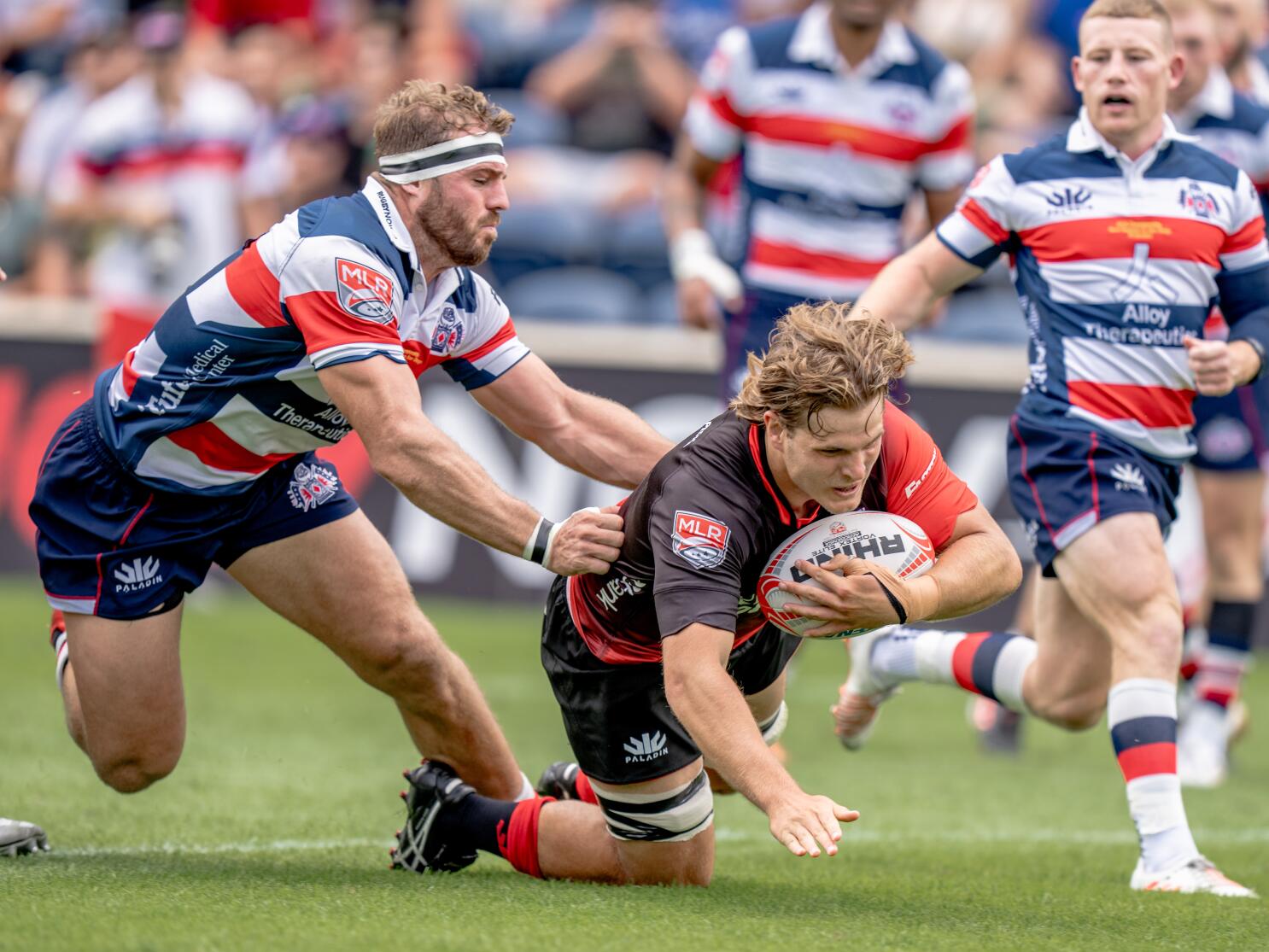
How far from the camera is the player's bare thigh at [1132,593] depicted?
5688mm

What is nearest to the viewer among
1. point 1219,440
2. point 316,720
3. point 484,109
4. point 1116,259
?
point 484,109

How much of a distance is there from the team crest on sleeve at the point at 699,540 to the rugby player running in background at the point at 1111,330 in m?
1.53

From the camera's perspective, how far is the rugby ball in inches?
189

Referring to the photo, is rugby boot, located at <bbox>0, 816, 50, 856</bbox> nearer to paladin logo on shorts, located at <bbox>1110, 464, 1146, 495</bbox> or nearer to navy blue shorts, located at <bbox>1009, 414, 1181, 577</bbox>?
navy blue shorts, located at <bbox>1009, 414, 1181, 577</bbox>

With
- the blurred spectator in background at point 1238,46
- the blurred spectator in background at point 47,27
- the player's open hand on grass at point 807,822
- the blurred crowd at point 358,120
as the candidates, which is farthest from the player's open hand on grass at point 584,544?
the blurred spectator in background at point 47,27

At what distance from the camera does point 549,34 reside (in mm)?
15328

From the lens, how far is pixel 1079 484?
5906mm

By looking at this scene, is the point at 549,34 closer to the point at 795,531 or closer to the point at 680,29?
the point at 680,29

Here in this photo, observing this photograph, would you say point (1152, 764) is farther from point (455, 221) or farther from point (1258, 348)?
point (455, 221)

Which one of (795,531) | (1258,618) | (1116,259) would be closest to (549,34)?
(1258,618)

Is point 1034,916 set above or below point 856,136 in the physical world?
below

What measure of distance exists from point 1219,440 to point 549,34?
338 inches

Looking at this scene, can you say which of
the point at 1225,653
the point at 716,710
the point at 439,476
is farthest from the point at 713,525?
the point at 1225,653

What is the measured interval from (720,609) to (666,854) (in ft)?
3.36
